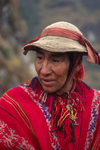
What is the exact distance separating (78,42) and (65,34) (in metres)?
0.15

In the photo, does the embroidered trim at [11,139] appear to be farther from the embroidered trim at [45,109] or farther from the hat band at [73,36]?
the hat band at [73,36]

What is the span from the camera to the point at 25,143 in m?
1.52

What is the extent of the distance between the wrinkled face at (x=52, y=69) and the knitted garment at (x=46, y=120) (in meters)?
0.13

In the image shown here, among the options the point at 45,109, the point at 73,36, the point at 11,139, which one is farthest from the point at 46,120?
the point at 73,36

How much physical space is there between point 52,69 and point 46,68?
54 mm

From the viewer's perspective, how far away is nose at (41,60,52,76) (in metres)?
1.54

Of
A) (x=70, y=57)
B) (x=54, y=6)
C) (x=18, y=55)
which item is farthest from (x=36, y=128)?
(x=54, y=6)

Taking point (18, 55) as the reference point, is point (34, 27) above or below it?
above

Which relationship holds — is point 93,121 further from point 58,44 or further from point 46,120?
point 58,44

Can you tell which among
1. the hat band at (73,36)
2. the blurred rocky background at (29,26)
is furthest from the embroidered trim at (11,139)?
the blurred rocky background at (29,26)

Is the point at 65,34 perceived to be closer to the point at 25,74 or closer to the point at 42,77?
the point at 42,77

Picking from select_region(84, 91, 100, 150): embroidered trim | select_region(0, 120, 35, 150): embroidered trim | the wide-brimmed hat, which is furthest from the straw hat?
select_region(0, 120, 35, 150): embroidered trim

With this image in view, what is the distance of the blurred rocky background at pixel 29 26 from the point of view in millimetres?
7603

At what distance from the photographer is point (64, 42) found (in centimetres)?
155
